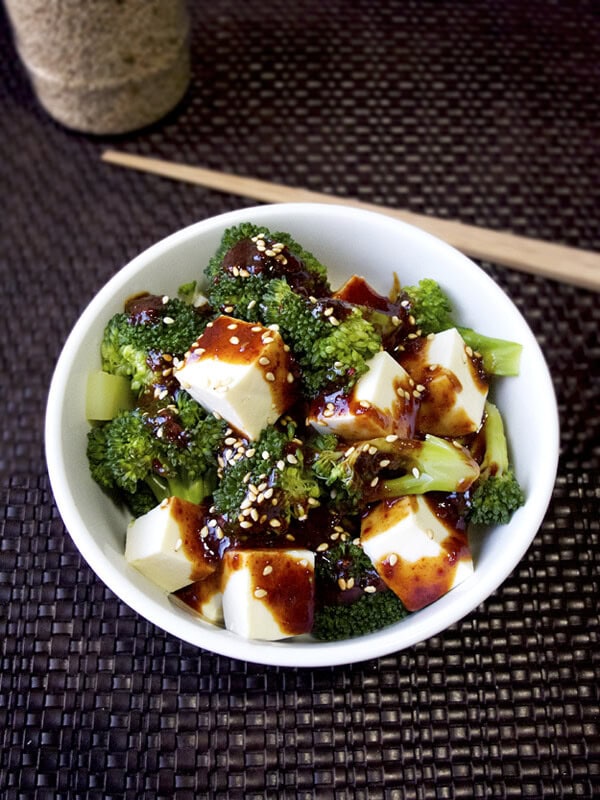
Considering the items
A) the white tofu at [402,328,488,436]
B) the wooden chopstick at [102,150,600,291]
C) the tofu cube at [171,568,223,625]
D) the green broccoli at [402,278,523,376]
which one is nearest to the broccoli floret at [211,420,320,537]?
the tofu cube at [171,568,223,625]

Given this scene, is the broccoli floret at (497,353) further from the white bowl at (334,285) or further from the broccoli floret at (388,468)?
the broccoli floret at (388,468)

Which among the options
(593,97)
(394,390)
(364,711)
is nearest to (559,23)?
(593,97)

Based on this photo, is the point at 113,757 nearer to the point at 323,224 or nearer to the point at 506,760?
the point at 506,760

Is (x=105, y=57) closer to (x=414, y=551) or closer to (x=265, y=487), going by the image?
(x=265, y=487)

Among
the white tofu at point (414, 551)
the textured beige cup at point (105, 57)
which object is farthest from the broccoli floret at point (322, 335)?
the textured beige cup at point (105, 57)

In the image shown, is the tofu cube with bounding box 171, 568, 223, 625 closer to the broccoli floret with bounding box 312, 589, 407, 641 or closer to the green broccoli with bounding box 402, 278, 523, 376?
the broccoli floret with bounding box 312, 589, 407, 641

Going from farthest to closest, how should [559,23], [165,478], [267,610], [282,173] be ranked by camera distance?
[559,23] < [282,173] < [165,478] < [267,610]

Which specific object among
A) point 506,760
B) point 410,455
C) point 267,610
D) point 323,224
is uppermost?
point 323,224

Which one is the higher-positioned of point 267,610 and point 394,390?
point 394,390
